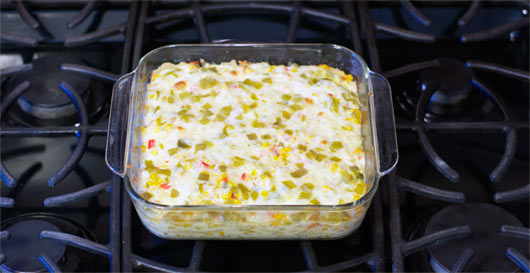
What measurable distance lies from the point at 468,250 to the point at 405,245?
0.14 m

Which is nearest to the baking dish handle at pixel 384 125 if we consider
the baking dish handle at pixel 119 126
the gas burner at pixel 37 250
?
the baking dish handle at pixel 119 126

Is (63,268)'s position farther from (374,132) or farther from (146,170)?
(374,132)

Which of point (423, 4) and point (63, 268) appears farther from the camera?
point (423, 4)

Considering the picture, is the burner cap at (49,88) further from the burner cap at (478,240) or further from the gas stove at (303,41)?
the burner cap at (478,240)

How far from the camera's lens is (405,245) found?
4.77 feet

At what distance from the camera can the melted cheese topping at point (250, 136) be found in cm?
142

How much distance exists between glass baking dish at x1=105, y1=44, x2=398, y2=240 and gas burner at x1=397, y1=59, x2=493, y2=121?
0.18m

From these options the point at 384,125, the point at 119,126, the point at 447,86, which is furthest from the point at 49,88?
the point at 447,86

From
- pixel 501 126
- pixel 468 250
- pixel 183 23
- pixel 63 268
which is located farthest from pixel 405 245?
pixel 183 23

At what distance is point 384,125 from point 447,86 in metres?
0.30

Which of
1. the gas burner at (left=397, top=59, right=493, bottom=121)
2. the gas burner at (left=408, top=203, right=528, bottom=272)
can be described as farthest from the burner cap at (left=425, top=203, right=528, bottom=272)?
the gas burner at (left=397, top=59, right=493, bottom=121)

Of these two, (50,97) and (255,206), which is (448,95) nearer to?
(255,206)

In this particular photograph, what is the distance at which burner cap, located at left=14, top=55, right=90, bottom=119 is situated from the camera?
170 cm

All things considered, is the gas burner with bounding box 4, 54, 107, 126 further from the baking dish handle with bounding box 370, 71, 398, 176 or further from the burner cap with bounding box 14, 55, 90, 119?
the baking dish handle with bounding box 370, 71, 398, 176
